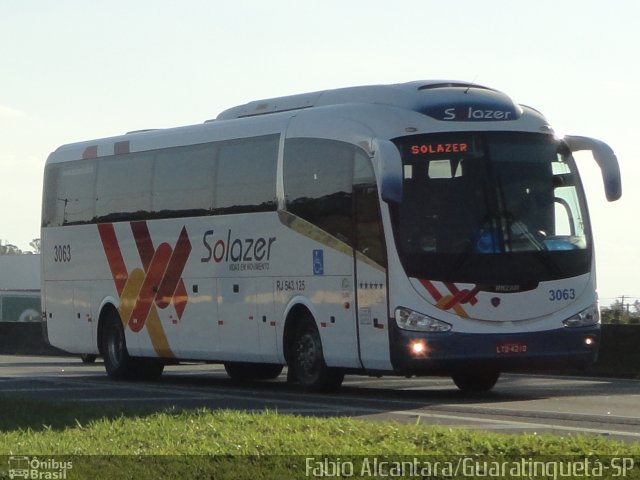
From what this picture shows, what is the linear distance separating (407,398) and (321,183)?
304 centimetres

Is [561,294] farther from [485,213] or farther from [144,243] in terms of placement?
[144,243]

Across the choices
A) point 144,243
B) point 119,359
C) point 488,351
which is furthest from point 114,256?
point 488,351

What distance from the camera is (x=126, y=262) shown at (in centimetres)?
2522

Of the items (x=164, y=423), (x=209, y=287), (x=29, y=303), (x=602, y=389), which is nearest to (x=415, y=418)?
(x=164, y=423)

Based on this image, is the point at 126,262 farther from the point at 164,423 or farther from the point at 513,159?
the point at 164,423

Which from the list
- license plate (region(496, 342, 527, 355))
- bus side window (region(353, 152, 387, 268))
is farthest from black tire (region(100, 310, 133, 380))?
license plate (region(496, 342, 527, 355))

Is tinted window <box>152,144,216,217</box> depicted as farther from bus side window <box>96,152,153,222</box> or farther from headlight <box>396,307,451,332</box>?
headlight <box>396,307,451,332</box>

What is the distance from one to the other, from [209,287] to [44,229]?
577cm

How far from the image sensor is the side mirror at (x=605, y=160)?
2016 centimetres

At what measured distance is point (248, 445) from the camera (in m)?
12.1

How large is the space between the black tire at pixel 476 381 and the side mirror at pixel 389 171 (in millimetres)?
3461

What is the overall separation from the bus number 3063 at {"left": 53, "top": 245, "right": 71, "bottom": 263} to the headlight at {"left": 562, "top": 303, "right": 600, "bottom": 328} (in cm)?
1061

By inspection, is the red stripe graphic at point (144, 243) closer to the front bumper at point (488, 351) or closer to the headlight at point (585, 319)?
the front bumper at point (488, 351)

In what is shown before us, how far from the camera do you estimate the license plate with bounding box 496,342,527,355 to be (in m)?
18.9
